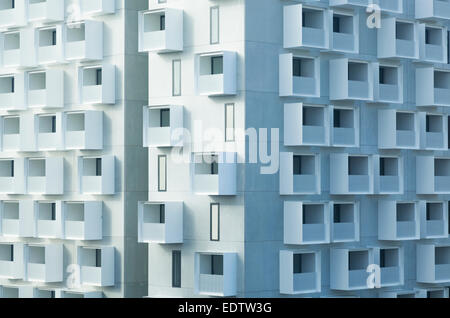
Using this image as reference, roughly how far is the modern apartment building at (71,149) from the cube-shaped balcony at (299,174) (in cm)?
754

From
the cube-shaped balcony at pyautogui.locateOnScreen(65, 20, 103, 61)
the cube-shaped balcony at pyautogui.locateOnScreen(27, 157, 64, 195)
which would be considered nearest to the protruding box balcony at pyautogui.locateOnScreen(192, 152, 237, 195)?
the cube-shaped balcony at pyautogui.locateOnScreen(65, 20, 103, 61)

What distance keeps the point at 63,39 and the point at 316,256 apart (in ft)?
48.7

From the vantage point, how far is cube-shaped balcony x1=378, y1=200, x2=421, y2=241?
Result: 146 ft

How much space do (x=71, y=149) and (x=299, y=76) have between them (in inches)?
430

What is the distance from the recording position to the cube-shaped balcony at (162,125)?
42.2 m

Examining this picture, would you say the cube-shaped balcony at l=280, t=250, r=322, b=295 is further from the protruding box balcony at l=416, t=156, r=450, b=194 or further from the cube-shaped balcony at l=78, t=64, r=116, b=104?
the cube-shaped balcony at l=78, t=64, r=116, b=104

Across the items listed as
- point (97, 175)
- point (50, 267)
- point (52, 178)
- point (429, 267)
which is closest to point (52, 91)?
point (52, 178)

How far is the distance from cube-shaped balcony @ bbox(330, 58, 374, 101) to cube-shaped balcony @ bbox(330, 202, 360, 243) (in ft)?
14.1

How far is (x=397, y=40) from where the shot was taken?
4488 cm

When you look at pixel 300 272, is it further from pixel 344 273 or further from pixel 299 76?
pixel 299 76
